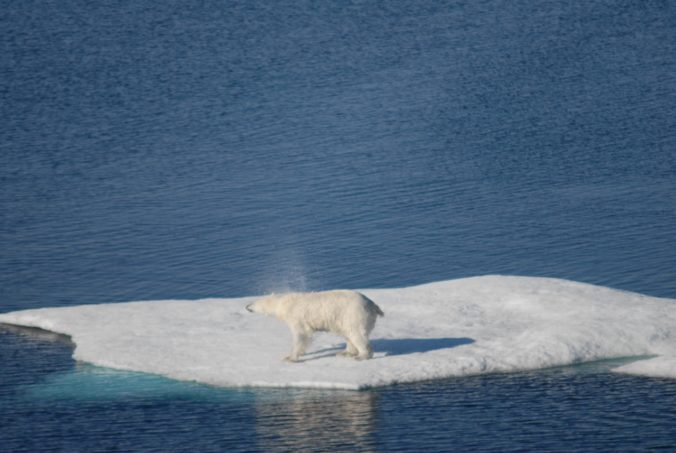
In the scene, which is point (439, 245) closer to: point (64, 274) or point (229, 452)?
point (64, 274)

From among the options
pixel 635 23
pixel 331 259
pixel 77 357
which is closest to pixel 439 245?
pixel 331 259

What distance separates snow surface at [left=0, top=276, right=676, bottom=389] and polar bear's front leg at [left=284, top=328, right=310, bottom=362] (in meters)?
0.27

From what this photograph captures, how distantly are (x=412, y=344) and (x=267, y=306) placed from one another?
3785 mm

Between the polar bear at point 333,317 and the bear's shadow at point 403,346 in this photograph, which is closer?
the polar bear at point 333,317

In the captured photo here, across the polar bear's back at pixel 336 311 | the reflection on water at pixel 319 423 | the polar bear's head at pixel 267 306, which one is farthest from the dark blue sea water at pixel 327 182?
the polar bear's head at pixel 267 306

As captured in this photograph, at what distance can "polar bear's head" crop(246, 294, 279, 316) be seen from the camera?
30.6m

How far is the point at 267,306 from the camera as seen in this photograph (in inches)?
1208

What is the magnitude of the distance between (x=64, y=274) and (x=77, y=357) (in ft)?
37.6

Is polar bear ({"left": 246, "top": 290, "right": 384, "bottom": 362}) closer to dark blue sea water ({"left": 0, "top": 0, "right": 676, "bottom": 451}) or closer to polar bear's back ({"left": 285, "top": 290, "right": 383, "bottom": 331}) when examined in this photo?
polar bear's back ({"left": 285, "top": 290, "right": 383, "bottom": 331})

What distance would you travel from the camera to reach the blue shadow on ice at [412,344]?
101 feet

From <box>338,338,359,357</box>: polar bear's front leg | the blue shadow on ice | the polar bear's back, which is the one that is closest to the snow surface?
the blue shadow on ice

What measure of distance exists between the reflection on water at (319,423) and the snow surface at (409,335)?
0.82 metres

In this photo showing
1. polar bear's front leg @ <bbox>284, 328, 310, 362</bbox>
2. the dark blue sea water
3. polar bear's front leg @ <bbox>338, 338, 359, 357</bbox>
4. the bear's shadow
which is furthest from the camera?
the bear's shadow

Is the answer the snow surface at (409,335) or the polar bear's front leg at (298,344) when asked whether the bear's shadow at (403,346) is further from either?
the polar bear's front leg at (298,344)
